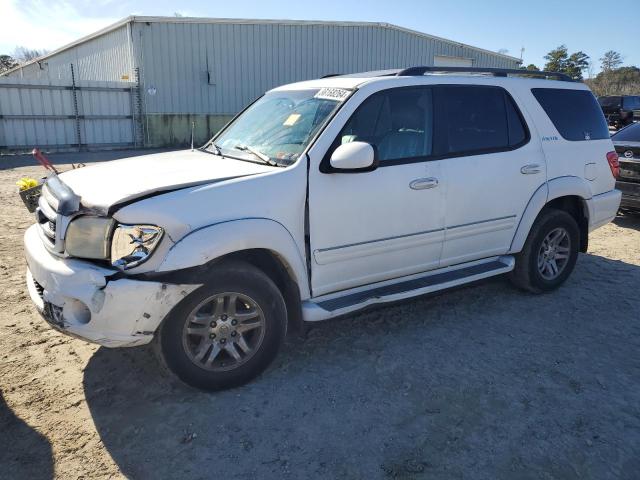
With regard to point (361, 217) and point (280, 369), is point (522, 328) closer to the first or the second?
point (361, 217)

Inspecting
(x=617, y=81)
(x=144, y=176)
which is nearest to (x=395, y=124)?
(x=144, y=176)

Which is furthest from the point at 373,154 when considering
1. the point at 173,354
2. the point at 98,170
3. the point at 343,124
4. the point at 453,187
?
the point at 98,170

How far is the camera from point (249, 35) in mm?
18234

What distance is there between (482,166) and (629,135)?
529 centimetres

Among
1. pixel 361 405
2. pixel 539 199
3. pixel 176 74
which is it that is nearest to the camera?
pixel 361 405

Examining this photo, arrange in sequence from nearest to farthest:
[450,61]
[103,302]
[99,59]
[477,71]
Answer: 1. [103,302]
2. [477,71]
3. [99,59]
4. [450,61]

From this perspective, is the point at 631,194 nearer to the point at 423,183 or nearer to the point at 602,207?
the point at 602,207

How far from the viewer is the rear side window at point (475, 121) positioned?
13.1 feet

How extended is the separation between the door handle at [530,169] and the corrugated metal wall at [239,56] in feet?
49.7

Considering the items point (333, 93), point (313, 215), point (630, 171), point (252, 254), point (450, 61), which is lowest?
point (252, 254)

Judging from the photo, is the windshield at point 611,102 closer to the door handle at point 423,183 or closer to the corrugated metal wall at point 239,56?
the corrugated metal wall at point 239,56

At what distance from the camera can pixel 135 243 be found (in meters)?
2.83

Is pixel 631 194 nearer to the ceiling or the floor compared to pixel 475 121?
nearer to the floor

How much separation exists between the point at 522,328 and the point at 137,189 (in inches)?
125
